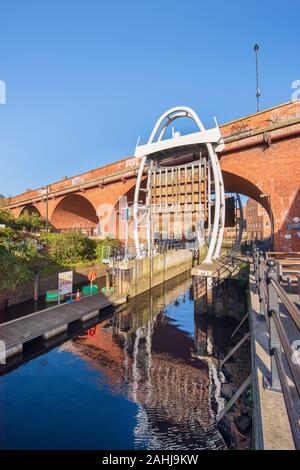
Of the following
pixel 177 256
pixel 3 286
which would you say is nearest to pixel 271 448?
pixel 3 286

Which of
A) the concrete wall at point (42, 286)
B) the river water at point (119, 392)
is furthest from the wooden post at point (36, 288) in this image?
the river water at point (119, 392)

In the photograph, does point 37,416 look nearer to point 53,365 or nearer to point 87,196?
point 53,365

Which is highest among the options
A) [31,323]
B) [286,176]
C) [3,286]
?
[286,176]

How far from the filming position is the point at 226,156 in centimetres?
1992

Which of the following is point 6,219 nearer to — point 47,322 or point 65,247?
point 65,247

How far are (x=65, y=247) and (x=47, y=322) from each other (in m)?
13.0

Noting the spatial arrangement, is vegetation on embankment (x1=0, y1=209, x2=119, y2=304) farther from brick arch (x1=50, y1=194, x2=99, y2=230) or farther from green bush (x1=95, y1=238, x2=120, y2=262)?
brick arch (x1=50, y1=194, x2=99, y2=230)

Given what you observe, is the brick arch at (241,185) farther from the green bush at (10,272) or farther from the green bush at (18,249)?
the green bush at (10,272)

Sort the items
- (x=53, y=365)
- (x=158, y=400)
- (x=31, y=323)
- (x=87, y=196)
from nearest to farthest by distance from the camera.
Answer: (x=158, y=400) → (x=53, y=365) → (x=31, y=323) → (x=87, y=196)

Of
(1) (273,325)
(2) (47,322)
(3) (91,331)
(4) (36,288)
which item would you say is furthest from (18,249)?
(1) (273,325)

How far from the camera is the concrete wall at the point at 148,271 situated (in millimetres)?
18797

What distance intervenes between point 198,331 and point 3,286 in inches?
467

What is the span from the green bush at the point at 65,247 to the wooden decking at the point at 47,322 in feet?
28.6

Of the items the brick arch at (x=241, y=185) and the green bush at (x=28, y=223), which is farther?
the green bush at (x=28, y=223)
